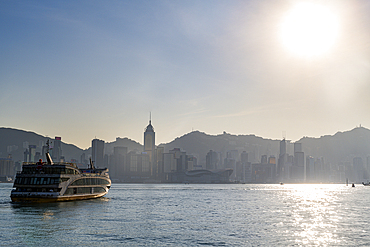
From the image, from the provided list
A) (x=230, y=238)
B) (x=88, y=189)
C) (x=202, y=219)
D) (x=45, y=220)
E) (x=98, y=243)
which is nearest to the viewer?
(x=98, y=243)

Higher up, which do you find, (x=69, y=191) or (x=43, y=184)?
(x=43, y=184)

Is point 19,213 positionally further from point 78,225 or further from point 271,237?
point 271,237

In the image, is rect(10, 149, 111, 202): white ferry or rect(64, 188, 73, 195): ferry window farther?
rect(64, 188, 73, 195): ferry window

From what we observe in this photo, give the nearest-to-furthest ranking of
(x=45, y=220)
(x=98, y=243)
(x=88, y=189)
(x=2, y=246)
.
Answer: (x=2, y=246)
(x=98, y=243)
(x=45, y=220)
(x=88, y=189)

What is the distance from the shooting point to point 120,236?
5028 centimetres

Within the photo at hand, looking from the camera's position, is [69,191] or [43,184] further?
[69,191]

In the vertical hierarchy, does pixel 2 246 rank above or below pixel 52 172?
below

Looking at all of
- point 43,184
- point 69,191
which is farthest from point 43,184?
point 69,191

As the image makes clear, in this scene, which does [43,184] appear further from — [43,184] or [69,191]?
[69,191]

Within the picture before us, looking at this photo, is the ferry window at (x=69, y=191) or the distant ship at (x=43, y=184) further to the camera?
the ferry window at (x=69, y=191)

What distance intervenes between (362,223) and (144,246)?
4414cm

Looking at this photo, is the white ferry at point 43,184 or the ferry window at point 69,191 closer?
the white ferry at point 43,184

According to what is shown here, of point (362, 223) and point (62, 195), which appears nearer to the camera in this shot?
point (362, 223)

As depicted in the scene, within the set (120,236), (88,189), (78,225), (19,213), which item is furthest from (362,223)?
(88,189)
